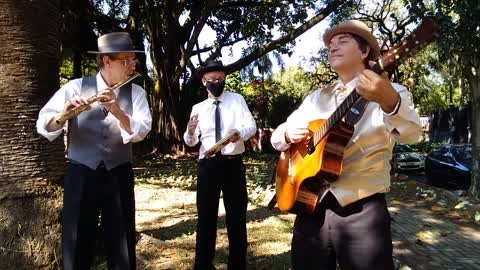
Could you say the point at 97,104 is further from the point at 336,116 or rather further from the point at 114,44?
the point at 336,116

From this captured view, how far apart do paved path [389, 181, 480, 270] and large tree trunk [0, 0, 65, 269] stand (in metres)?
3.62

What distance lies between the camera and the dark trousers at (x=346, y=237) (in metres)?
2.50

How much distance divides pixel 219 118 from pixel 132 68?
4.64 ft

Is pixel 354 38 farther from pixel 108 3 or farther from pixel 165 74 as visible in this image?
pixel 108 3

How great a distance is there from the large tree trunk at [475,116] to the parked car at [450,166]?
2.75 metres

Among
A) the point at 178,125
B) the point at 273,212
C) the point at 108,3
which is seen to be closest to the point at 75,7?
the point at 108,3

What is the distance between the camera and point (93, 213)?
3.32 meters

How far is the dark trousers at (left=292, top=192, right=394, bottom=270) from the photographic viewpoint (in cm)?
250

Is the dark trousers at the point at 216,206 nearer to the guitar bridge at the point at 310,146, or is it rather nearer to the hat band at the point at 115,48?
the hat band at the point at 115,48

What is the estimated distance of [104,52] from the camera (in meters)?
3.29

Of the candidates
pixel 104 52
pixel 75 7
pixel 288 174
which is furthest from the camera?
pixel 75 7

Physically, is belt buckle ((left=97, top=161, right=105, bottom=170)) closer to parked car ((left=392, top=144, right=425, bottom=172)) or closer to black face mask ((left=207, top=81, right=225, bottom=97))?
black face mask ((left=207, top=81, right=225, bottom=97))

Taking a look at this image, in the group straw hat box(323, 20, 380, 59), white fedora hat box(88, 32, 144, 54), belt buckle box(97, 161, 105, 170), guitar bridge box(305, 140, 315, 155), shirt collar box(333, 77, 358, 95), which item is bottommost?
belt buckle box(97, 161, 105, 170)

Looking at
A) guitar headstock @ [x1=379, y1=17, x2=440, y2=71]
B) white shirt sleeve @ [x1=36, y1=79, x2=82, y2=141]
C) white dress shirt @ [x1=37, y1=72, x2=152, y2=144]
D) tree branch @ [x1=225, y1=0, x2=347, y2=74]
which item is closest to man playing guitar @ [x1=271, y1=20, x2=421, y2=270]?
guitar headstock @ [x1=379, y1=17, x2=440, y2=71]
